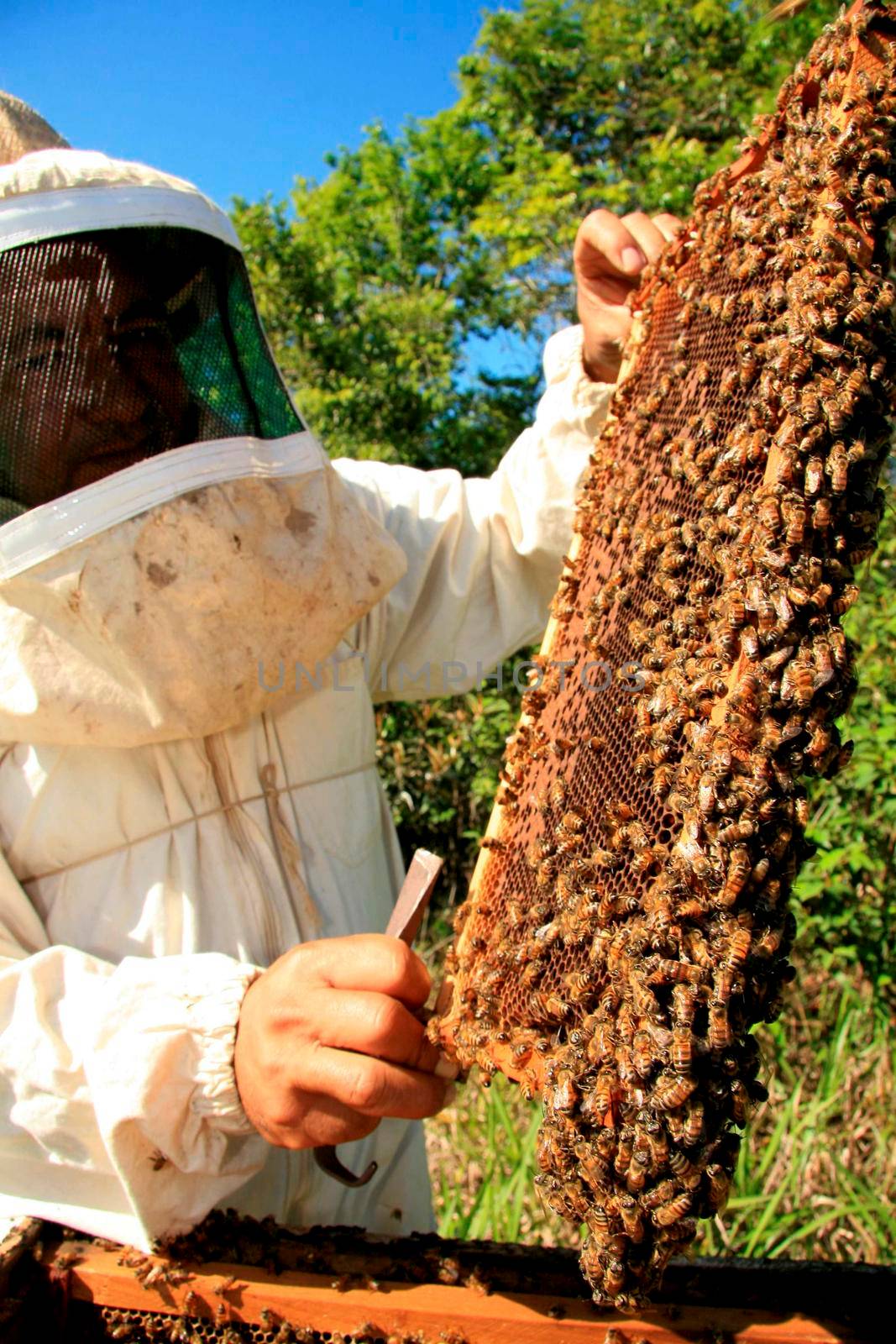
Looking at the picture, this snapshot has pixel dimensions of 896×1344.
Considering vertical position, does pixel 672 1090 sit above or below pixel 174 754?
below

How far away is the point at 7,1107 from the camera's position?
1.99 metres

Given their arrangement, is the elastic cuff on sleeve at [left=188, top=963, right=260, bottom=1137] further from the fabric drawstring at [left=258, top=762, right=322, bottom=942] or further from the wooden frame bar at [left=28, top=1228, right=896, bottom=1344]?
the fabric drawstring at [left=258, top=762, right=322, bottom=942]

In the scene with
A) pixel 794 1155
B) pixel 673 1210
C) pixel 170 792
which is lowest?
pixel 794 1155

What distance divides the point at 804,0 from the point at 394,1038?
7.43ft

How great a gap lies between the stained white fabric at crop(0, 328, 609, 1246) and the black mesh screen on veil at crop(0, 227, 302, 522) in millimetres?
604

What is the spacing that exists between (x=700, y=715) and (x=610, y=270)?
5.91 ft

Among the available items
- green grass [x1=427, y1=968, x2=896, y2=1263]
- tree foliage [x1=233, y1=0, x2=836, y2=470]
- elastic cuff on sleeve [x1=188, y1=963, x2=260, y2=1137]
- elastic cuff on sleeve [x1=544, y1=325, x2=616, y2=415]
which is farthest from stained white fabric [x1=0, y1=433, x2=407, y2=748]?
tree foliage [x1=233, y1=0, x2=836, y2=470]

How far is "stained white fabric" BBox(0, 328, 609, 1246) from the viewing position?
197cm

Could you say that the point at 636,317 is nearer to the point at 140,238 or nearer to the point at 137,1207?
the point at 140,238

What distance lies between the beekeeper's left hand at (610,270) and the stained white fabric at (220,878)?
0.10 metres

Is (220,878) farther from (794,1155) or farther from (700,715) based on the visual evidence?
(794,1155)

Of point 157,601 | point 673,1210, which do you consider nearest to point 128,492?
point 157,601

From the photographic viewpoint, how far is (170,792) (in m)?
2.39

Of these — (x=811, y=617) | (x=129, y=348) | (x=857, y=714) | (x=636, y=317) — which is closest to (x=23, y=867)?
(x=129, y=348)
